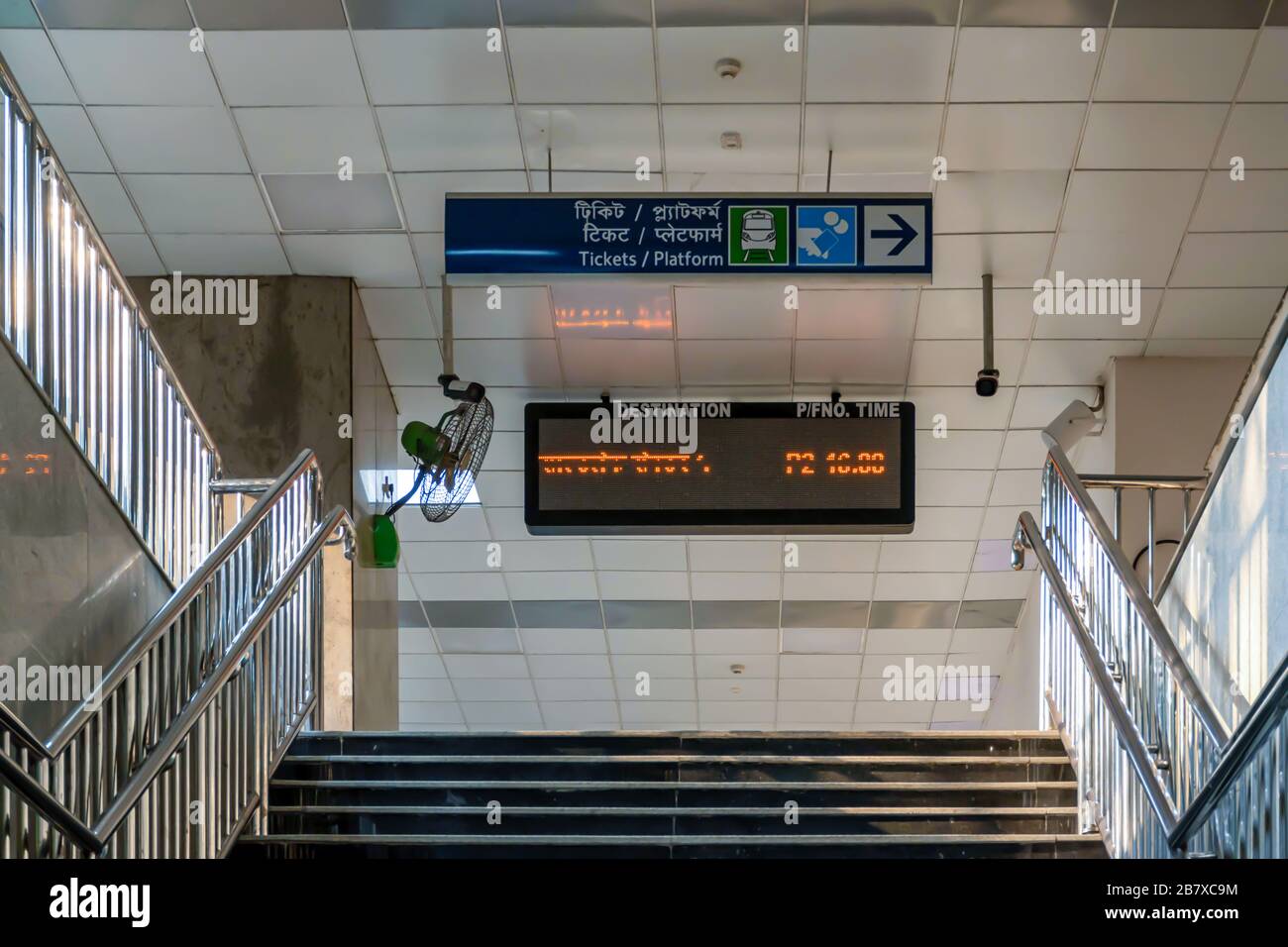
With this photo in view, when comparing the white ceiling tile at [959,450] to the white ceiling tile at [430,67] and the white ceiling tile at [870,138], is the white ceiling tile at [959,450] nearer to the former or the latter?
the white ceiling tile at [870,138]

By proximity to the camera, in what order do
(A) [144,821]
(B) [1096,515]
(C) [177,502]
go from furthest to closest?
1. (C) [177,502]
2. (B) [1096,515]
3. (A) [144,821]

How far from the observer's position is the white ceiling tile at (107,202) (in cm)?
734

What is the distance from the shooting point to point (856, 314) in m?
8.22

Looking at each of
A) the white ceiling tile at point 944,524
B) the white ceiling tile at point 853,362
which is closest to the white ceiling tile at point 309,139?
the white ceiling tile at point 853,362

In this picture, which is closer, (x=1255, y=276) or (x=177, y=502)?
(x=177, y=502)

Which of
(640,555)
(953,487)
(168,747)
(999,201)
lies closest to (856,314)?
(999,201)

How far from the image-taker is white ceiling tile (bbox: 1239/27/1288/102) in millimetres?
6316

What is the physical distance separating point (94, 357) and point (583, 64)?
2.46 metres

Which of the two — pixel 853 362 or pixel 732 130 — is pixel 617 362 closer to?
pixel 853 362

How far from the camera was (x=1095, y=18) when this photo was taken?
625cm

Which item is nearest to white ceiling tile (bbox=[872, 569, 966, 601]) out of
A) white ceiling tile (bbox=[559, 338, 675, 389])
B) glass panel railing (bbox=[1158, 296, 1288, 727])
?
white ceiling tile (bbox=[559, 338, 675, 389])
